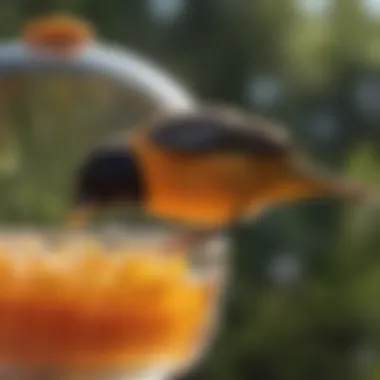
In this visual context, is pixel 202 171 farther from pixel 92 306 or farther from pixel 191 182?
pixel 92 306

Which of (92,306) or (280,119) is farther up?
(280,119)

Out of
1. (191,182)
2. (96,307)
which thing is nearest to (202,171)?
(191,182)

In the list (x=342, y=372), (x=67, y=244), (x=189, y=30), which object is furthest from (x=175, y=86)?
(x=342, y=372)

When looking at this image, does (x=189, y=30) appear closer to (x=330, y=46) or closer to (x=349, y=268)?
(x=330, y=46)

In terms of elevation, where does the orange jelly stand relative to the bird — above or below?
below

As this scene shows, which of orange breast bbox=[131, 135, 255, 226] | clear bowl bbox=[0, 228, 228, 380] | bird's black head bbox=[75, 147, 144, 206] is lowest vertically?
clear bowl bbox=[0, 228, 228, 380]
